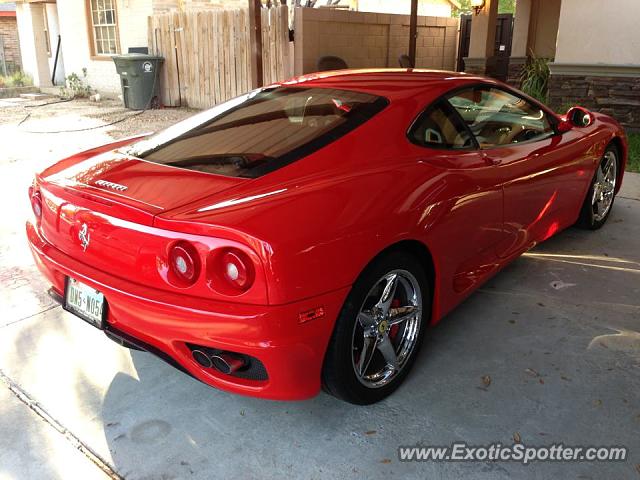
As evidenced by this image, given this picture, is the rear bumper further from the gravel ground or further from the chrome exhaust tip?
the gravel ground

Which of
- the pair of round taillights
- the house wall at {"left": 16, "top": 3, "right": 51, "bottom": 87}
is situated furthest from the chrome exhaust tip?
the house wall at {"left": 16, "top": 3, "right": 51, "bottom": 87}

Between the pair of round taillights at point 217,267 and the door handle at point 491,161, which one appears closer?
the pair of round taillights at point 217,267

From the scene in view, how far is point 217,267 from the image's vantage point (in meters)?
2.23

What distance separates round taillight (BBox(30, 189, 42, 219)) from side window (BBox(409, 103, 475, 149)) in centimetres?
186

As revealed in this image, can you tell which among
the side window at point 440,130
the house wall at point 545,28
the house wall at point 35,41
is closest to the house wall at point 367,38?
the house wall at point 545,28

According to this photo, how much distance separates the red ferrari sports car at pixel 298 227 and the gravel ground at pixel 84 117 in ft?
24.2

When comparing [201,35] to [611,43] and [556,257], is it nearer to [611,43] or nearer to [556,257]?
[611,43]

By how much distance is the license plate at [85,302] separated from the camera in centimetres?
257

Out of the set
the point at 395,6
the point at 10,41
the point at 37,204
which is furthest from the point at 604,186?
the point at 10,41

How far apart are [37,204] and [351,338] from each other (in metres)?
1.71

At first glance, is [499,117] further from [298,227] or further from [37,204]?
[37,204]

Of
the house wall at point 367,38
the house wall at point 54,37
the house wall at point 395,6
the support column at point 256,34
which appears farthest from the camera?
the house wall at point 395,6

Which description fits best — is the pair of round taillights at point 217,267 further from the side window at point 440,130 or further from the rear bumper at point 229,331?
the side window at point 440,130

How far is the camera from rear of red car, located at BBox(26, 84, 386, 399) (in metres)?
2.21
